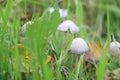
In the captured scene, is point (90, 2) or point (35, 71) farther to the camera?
point (90, 2)

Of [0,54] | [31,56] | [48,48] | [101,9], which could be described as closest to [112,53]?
[48,48]

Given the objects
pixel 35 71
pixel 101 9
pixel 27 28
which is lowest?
pixel 35 71

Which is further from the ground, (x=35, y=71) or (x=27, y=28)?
(x=27, y=28)

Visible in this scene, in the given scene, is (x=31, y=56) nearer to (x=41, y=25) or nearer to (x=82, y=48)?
(x=41, y=25)

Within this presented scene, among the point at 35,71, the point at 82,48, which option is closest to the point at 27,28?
→ the point at 35,71

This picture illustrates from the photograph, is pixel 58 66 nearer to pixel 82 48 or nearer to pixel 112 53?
pixel 82 48

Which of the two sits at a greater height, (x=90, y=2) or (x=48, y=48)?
(x=90, y=2)

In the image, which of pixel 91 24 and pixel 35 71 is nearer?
pixel 35 71

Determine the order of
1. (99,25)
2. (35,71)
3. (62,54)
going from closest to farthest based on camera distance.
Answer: (35,71) < (62,54) < (99,25)

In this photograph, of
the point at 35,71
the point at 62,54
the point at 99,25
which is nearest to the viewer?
the point at 35,71
